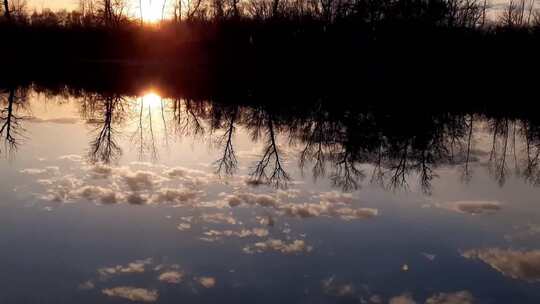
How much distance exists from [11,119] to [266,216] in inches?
546

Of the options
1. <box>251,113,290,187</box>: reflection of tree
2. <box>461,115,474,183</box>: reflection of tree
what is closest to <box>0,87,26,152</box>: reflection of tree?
<box>251,113,290,187</box>: reflection of tree

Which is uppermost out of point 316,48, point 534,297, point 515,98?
point 316,48

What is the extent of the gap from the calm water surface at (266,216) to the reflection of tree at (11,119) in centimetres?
15

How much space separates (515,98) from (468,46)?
12.5 m

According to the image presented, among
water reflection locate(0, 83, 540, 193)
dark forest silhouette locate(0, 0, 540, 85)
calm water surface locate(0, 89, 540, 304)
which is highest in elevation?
dark forest silhouette locate(0, 0, 540, 85)

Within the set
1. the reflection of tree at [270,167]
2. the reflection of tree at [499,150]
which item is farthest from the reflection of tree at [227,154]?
the reflection of tree at [499,150]

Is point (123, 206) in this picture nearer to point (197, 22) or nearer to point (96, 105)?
point (96, 105)

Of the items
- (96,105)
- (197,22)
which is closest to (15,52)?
(197,22)

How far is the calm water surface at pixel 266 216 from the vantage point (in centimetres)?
647

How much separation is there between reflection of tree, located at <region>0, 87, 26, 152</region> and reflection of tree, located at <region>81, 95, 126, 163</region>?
2207mm

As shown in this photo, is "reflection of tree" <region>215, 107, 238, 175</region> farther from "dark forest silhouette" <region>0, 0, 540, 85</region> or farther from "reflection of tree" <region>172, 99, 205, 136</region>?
"dark forest silhouette" <region>0, 0, 540, 85</region>

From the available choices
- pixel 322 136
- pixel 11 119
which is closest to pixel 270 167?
pixel 322 136

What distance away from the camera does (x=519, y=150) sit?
16938 millimetres

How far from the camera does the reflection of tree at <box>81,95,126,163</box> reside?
13.7 metres
